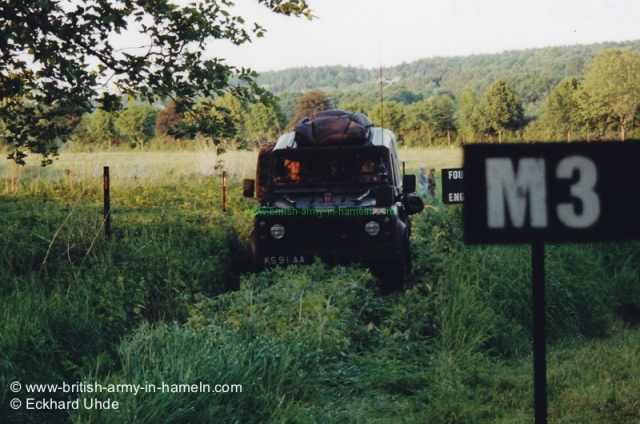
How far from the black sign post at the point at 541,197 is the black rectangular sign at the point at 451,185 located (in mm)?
2629

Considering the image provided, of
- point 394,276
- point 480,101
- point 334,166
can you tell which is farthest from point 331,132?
point 480,101

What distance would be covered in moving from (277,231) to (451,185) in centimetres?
403

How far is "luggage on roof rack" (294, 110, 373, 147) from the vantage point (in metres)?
10.8

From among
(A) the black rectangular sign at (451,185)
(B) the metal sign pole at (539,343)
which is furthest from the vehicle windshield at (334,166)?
(B) the metal sign pole at (539,343)

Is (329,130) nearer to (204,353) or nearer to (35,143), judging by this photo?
(35,143)

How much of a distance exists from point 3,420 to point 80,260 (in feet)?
14.5

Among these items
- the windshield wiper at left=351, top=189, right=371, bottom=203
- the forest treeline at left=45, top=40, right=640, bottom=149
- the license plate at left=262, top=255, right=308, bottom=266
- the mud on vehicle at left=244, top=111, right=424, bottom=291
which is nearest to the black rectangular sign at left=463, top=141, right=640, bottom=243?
the mud on vehicle at left=244, top=111, right=424, bottom=291

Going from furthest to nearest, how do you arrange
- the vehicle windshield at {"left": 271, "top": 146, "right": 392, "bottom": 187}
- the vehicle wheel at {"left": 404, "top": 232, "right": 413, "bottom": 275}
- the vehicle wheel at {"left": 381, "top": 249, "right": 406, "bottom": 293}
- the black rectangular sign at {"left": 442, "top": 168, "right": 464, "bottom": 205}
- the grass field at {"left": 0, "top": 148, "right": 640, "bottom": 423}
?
the vehicle wheel at {"left": 404, "top": 232, "right": 413, "bottom": 275}
the vehicle windshield at {"left": 271, "top": 146, "right": 392, "bottom": 187}
the vehicle wheel at {"left": 381, "top": 249, "right": 406, "bottom": 293}
the black rectangular sign at {"left": 442, "top": 168, "right": 464, "bottom": 205}
the grass field at {"left": 0, "top": 148, "right": 640, "bottom": 423}

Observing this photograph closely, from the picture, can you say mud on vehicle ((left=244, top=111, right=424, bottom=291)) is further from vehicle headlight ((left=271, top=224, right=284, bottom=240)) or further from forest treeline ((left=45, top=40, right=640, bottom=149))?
forest treeline ((left=45, top=40, right=640, bottom=149))

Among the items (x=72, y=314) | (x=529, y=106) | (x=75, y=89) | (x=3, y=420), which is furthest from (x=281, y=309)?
(x=529, y=106)

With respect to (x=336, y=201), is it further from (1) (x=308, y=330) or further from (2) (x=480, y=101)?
(2) (x=480, y=101)

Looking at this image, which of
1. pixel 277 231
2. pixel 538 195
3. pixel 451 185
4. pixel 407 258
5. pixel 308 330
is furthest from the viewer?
pixel 407 258

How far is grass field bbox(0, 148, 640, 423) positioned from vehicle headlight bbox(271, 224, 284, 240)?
0.76 meters

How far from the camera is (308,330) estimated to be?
6.82 m
